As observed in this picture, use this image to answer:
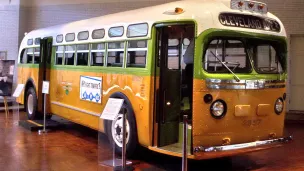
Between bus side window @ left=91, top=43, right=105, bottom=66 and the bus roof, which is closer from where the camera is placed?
the bus roof

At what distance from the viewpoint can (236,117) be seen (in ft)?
17.5

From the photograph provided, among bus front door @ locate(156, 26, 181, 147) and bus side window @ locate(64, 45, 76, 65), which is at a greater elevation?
bus side window @ locate(64, 45, 76, 65)

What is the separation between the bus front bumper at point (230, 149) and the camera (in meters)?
5.05

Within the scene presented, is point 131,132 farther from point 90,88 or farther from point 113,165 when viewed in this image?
point 90,88

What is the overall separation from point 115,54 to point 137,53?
2.29ft

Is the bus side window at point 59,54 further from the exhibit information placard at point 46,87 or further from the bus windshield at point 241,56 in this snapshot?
the bus windshield at point 241,56

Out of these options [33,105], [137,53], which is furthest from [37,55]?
[137,53]

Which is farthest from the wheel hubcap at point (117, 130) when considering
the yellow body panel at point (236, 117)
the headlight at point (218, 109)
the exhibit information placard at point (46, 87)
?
the exhibit information placard at point (46, 87)

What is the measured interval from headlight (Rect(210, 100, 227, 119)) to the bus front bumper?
16.9 inches

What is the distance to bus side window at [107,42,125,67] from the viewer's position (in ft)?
21.3

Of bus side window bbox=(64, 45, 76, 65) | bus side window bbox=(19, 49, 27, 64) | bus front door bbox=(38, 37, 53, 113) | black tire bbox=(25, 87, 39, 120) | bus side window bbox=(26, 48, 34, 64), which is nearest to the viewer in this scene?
bus side window bbox=(64, 45, 76, 65)

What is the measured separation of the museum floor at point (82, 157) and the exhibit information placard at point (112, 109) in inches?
33.1

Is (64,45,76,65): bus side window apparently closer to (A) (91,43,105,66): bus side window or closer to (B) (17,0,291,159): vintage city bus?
(A) (91,43,105,66): bus side window

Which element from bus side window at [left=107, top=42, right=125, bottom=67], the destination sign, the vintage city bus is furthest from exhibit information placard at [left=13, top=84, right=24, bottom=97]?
the destination sign
